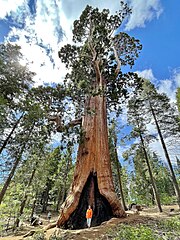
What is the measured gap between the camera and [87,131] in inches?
359

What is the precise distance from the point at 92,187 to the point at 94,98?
5.47m

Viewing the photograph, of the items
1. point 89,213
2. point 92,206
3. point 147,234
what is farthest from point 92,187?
point 147,234

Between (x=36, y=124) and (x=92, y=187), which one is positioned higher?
(x=36, y=124)

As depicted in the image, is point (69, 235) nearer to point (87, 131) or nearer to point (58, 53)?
point (87, 131)

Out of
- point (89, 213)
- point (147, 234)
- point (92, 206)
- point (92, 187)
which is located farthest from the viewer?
point (92, 187)

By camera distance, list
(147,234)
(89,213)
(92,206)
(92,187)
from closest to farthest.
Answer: (147,234)
(89,213)
(92,206)
(92,187)

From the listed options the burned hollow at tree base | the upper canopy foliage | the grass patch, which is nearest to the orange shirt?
the burned hollow at tree base

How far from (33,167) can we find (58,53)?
31.8 ft

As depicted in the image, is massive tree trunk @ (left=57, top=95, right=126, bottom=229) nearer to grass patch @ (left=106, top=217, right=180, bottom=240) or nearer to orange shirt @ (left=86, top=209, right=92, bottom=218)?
orange shirt @ (left=86, top=209, right=92, bottom=218)

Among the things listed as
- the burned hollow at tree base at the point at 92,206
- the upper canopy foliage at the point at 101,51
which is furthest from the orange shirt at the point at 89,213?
the upper canopy foliage at the point at 101,51

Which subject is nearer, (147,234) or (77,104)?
(147,234)

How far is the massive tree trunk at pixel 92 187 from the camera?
7.05 metres

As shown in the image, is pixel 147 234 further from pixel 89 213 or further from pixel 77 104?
pixel 77 104

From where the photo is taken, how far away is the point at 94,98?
1110 cm
